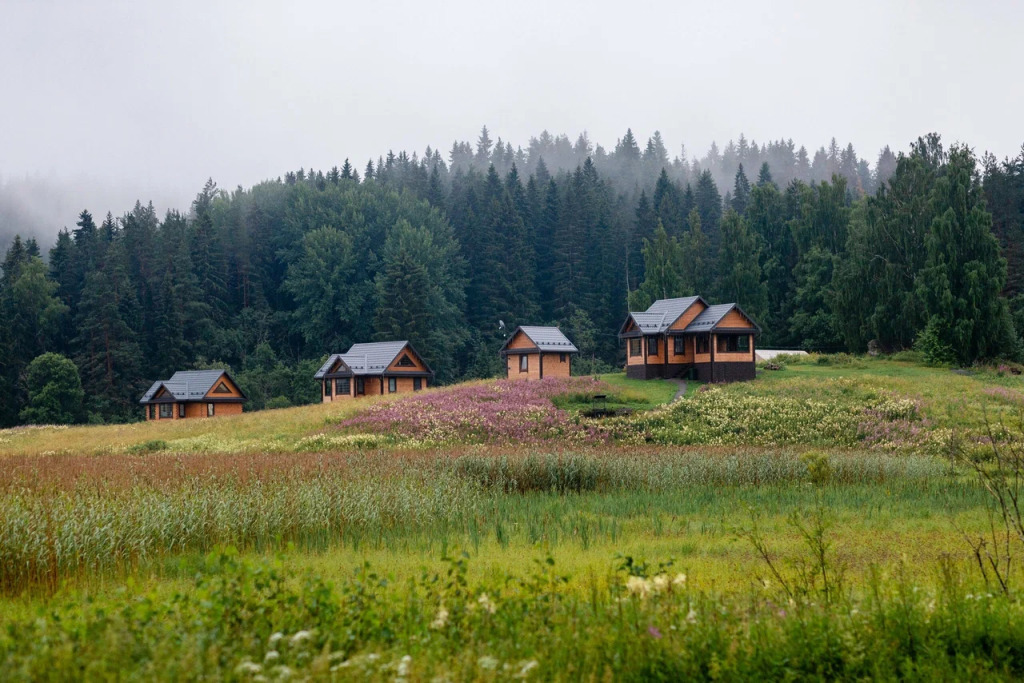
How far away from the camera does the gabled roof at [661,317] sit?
54.2 m

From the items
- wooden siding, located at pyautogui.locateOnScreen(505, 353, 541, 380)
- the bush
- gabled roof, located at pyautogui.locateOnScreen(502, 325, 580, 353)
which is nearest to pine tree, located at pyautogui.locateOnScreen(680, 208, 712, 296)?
gabled roof, located at pyautogui.locateOnScreen(502, 325, 580, 353)

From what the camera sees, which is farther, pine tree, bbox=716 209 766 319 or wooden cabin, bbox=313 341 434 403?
pine tree, bbox=716 209 766 319

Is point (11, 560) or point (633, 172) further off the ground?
point (633, 172)

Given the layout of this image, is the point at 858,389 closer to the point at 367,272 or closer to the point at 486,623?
the point at 486,623

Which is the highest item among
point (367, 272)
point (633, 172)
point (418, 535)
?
point (633, 172)

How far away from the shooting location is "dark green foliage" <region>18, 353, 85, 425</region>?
6981cm

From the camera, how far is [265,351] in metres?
84.8

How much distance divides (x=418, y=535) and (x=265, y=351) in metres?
73.2

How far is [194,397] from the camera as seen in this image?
64.4 metres

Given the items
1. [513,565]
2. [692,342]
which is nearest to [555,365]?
[692,342]

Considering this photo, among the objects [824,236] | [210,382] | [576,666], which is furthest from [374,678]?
[824,236]

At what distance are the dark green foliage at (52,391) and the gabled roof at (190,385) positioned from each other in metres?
9.04

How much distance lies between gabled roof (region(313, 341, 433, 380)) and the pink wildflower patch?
12.6 metres

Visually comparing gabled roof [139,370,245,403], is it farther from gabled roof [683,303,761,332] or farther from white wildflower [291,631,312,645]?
white wildflower [291,631,312,645]
